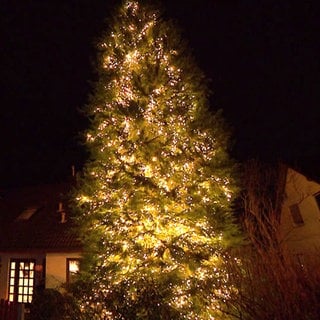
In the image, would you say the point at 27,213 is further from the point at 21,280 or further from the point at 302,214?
the point at 302,214

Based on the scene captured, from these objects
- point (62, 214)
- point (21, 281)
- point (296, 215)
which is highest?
point (62, 214)

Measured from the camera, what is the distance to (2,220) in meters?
22.3

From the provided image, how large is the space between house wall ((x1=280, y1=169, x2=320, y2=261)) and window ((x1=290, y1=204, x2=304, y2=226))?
141mm

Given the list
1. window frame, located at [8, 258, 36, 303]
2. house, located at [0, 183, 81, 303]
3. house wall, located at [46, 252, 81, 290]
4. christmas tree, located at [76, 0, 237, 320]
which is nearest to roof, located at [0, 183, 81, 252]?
house, located at [0, 183, 81, 303]

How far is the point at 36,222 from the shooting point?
19.9 metres

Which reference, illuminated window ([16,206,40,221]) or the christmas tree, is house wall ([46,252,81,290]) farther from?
the christmas tree

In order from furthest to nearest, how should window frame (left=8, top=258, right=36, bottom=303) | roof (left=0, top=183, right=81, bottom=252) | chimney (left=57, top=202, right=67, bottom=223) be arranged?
chimney (left=57, top=202, right=67, bottom=223), window frame (left=8, top=258, right=36, bottom=303), roof (left=0, top=183, right=81, bottom=252)

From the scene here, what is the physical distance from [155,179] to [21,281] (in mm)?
11952

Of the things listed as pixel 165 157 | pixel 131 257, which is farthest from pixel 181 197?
pixel 131 257

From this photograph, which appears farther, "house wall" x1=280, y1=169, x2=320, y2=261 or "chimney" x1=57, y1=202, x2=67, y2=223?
"house wall" x1=280, y1=169, x2=320, y2=261

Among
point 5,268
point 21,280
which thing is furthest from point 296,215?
point 5,268

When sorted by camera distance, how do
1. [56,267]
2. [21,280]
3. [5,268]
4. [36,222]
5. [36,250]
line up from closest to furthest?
[56,267] → [36,250] → [21,280] → [5,268] → [36,222]

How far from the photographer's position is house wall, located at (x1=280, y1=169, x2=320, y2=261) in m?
21.5

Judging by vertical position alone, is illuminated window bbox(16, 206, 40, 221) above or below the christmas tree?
above
